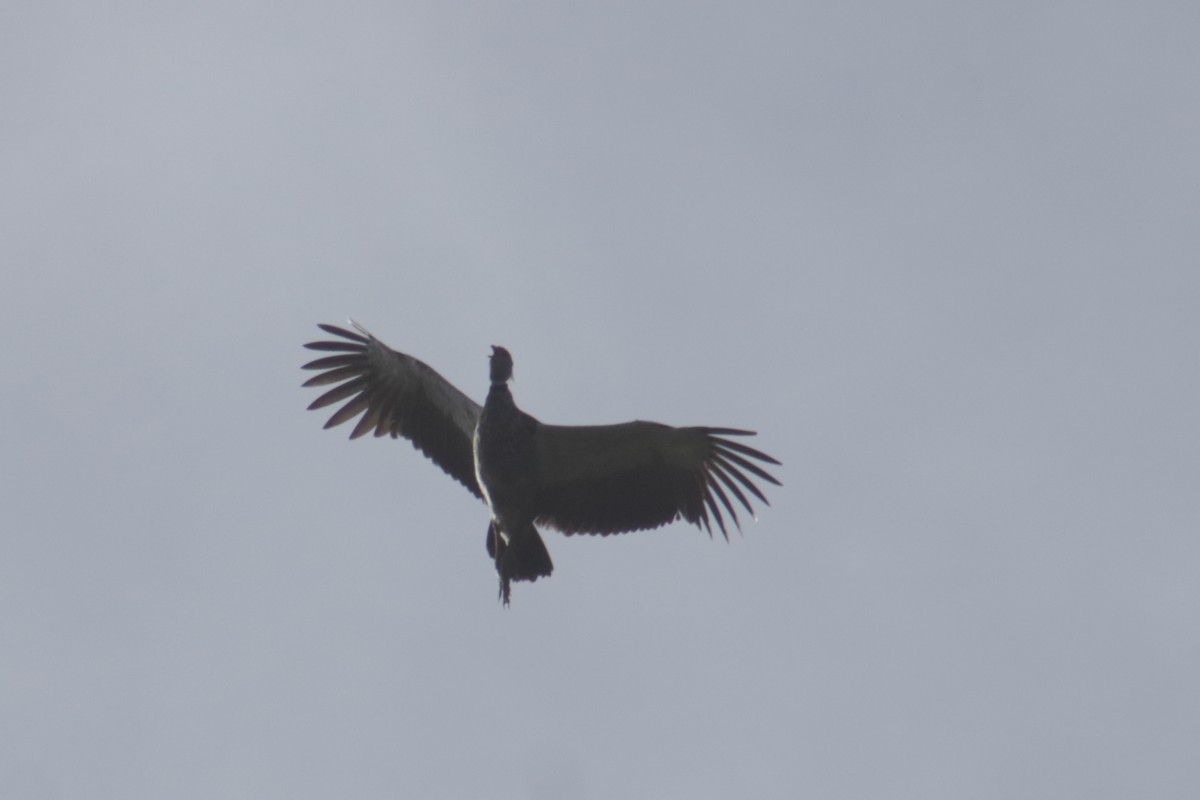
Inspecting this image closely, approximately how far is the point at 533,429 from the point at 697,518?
4.79 ft

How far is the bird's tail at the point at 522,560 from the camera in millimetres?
8469

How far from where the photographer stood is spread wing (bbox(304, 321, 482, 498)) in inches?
352

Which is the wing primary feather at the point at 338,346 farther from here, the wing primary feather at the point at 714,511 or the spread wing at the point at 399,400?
the wing primary feather at the point at 714,511

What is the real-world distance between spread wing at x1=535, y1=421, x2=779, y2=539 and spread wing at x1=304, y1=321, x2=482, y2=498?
63 cm

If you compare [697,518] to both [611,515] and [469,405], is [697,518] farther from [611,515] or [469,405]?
[469,405]

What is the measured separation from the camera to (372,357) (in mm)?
8977

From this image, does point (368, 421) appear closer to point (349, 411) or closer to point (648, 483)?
point (349, 411)

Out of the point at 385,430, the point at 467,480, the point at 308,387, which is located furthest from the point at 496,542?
the point at 308,387

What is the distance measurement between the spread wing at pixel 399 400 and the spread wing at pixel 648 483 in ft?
2.07

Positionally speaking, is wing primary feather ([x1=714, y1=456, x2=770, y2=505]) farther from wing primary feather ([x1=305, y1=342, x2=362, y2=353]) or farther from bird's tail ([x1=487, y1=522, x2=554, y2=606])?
wing primary feather ([x1=305, y1=342, x2=362, y2=353])

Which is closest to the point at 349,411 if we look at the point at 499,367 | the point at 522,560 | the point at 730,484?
the point at 499,367

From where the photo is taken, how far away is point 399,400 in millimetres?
9102

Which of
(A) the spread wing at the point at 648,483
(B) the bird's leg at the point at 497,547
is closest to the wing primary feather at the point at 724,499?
(A) the spread wing at the point at 648,483

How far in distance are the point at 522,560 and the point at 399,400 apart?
5.17ft
